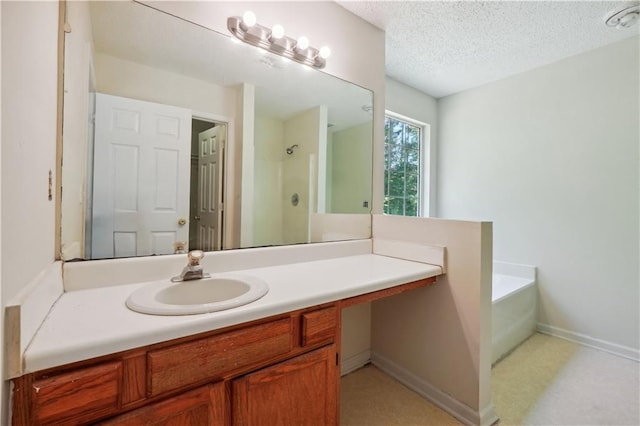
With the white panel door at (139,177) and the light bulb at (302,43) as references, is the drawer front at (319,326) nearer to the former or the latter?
the white panel door at (139,177)

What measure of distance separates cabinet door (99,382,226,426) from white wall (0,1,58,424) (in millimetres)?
246

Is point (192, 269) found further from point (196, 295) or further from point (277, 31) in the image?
point (277, 31)

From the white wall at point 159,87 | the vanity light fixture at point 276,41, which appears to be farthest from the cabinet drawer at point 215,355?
the vanity light fixture at point 276,41

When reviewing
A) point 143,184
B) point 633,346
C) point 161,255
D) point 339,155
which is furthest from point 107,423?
point 633,346

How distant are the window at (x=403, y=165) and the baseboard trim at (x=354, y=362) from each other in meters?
1.37

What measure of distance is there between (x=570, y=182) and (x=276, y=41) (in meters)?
2.52

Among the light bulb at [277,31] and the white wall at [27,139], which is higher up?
the light bulb at [277,31]

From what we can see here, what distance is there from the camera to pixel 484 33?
6.71 feet

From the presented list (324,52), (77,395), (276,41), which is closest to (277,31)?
(276,41)

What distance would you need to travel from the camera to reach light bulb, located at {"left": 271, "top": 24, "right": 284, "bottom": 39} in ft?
4.88

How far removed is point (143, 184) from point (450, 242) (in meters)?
1.48

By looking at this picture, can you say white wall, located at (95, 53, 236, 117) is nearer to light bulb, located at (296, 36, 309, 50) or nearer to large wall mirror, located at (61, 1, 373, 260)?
large wall mirror, located at (61, 1, 373, 260)

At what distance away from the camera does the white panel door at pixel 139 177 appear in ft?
3.74

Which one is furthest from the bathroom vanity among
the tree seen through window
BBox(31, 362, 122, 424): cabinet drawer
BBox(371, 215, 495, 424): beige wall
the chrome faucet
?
the tree seen through window
